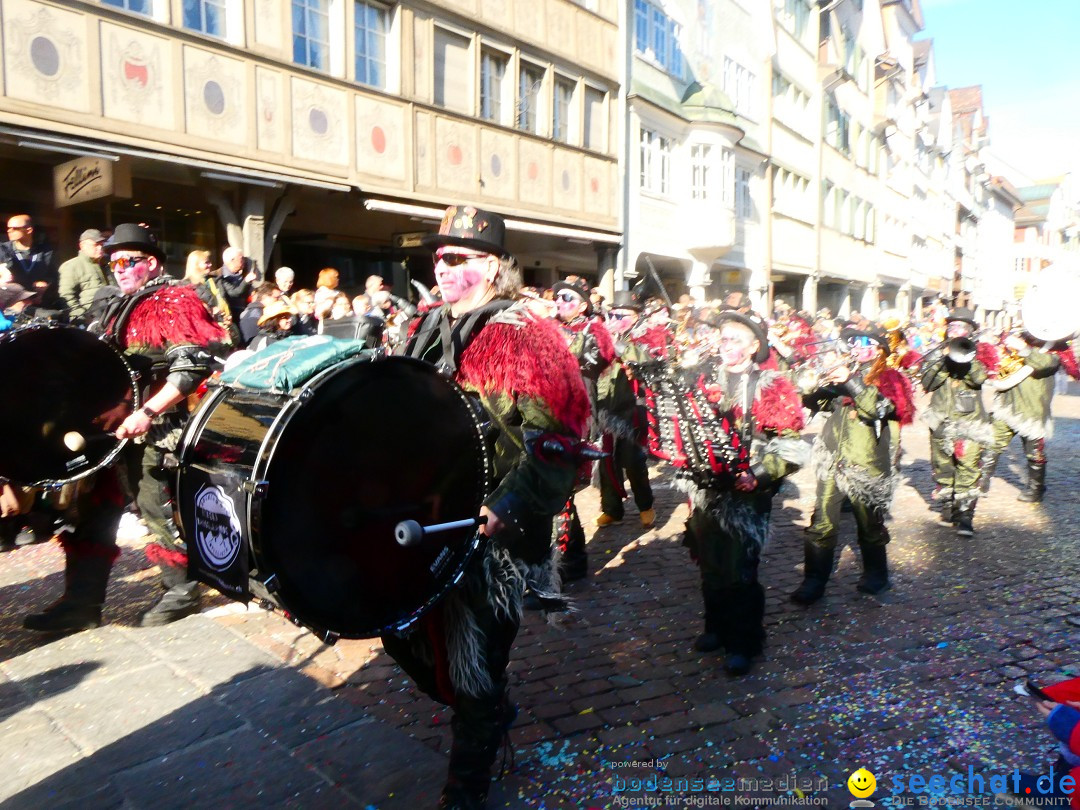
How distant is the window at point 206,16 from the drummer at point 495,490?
A: 8806mm

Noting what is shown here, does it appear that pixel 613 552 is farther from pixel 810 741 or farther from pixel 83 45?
pixel 83 45

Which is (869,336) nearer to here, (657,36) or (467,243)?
(467,243)

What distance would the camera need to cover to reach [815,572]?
514 cm

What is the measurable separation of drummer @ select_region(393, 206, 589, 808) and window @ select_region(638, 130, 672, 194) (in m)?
16.9

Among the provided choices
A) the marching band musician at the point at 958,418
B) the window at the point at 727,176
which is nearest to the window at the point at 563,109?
the window at the point at 727,176

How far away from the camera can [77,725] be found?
334cm

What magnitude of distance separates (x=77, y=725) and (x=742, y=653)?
9.96 ft

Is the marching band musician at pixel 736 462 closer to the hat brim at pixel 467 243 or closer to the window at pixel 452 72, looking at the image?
the hat brim at pixel 467 243

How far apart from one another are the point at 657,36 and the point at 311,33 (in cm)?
1072

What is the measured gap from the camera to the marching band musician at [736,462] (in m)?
4.04

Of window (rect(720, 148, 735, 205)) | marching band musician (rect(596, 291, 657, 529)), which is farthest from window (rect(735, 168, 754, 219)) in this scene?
marching band musician (rect(596, 291, 657, 529))

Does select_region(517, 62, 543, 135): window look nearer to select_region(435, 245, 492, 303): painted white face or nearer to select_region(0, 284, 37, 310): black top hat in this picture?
select_region(0, 284, 37, 310): black top hat

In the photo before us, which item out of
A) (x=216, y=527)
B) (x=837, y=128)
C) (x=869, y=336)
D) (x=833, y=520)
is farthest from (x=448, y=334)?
(x=837, y=128)

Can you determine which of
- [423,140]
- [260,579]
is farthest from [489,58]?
[260,579]
